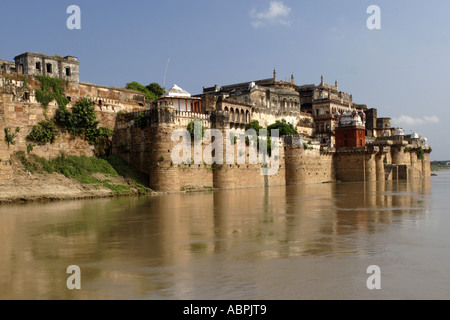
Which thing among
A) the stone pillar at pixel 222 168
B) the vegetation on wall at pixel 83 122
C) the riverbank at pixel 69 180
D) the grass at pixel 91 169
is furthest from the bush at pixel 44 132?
the stone pillar at pixel 222 168

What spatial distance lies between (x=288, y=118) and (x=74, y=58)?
29882mm

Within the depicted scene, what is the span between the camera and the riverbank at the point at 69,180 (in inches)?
930

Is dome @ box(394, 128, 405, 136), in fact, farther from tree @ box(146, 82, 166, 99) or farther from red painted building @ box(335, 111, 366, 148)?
tree @ box(146, 82, 166, 99)

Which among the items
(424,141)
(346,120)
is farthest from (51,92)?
(424,141)

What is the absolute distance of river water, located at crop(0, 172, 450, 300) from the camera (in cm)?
804

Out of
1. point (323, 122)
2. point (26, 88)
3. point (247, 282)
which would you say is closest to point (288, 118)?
point (323, 122)

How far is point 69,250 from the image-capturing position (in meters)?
11.4
